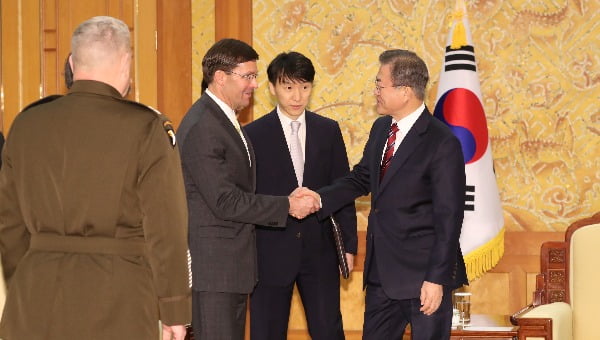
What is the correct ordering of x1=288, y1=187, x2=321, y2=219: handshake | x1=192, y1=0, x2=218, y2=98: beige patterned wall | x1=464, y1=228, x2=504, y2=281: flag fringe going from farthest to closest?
1. x1=192, y1=0, x2=218, y2=98: beige patterned wall
2. x1=464, y1=228, x2=504, y2=281: flag fringe
3. x1=288, y1=187, x2=321, y2=219: handshake

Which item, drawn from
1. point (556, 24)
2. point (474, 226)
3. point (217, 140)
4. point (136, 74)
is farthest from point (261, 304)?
point (556, 24)

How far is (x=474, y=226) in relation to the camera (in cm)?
501

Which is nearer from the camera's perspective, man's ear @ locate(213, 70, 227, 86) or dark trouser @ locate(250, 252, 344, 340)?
man's ear @ locate(213, 70, 227, 86)

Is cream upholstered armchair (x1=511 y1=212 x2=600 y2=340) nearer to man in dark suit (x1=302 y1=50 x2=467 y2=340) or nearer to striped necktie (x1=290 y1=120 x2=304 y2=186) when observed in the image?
man in dark suit (x1=302 y1=50 x2=467 y2=340)

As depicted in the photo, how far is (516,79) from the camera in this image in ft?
17.7

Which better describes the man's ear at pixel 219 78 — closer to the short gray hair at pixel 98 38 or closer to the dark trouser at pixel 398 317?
the dark trouser at pixel 398 317

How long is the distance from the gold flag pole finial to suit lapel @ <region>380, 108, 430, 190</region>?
161 cm

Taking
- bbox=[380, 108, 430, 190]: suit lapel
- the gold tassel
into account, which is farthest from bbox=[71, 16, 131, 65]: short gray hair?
the gold tassel

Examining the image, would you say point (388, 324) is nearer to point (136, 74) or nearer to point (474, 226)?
point (474, 226)

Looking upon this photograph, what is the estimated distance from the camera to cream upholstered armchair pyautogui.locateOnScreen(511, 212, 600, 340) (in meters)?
4.48

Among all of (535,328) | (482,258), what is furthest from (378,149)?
(482,258)

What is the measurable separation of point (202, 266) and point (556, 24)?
121 inches

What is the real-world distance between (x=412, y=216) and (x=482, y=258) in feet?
5.31

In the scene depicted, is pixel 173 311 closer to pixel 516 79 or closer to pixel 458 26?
pixel 458 26
